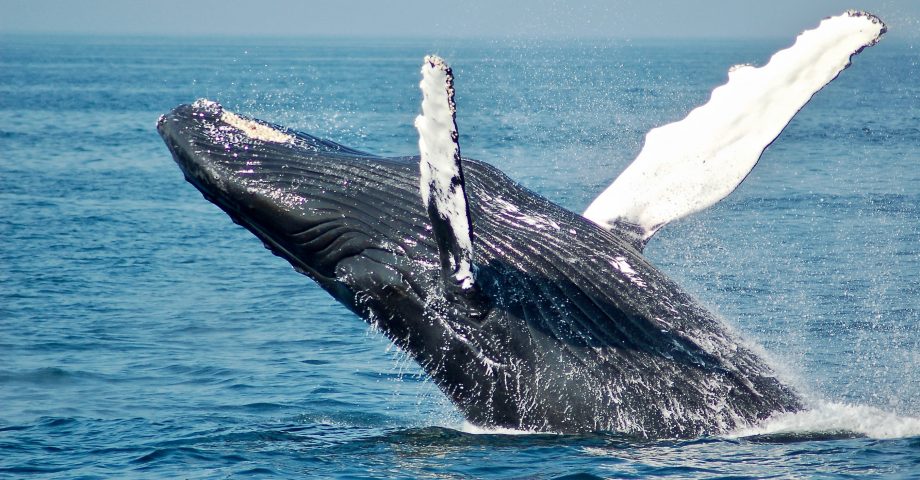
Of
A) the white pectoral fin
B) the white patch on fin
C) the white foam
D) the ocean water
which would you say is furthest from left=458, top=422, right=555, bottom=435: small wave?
the white foam

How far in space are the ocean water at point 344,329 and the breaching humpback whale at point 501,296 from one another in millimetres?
264

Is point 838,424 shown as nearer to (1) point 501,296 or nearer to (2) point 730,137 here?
(2) point 730,137

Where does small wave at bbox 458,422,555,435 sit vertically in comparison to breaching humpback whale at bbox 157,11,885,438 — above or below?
below

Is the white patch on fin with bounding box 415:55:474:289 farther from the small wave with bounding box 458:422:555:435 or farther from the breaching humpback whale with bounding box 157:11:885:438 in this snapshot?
the small wave with bounding box 458:422:555:435

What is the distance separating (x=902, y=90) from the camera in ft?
189

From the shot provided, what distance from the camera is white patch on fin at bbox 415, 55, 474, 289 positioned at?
6.03 meters

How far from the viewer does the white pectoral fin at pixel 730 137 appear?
7.68 m

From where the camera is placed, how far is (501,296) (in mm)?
6910

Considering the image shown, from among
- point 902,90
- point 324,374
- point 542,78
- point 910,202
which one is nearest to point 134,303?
point 324,374

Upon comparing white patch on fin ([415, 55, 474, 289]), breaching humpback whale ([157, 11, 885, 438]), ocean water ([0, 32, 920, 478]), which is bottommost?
ocean water ([0, 32, 920, 478])

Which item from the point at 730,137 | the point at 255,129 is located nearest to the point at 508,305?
the point at 255,129

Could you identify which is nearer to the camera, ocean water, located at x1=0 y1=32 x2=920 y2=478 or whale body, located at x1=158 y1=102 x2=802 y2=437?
whale body, located at x1=158 y1=102 x2=802 y2=437

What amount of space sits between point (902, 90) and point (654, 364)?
54990 millimetres

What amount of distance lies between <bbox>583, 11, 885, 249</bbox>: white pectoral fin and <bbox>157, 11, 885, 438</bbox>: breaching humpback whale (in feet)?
1.65
